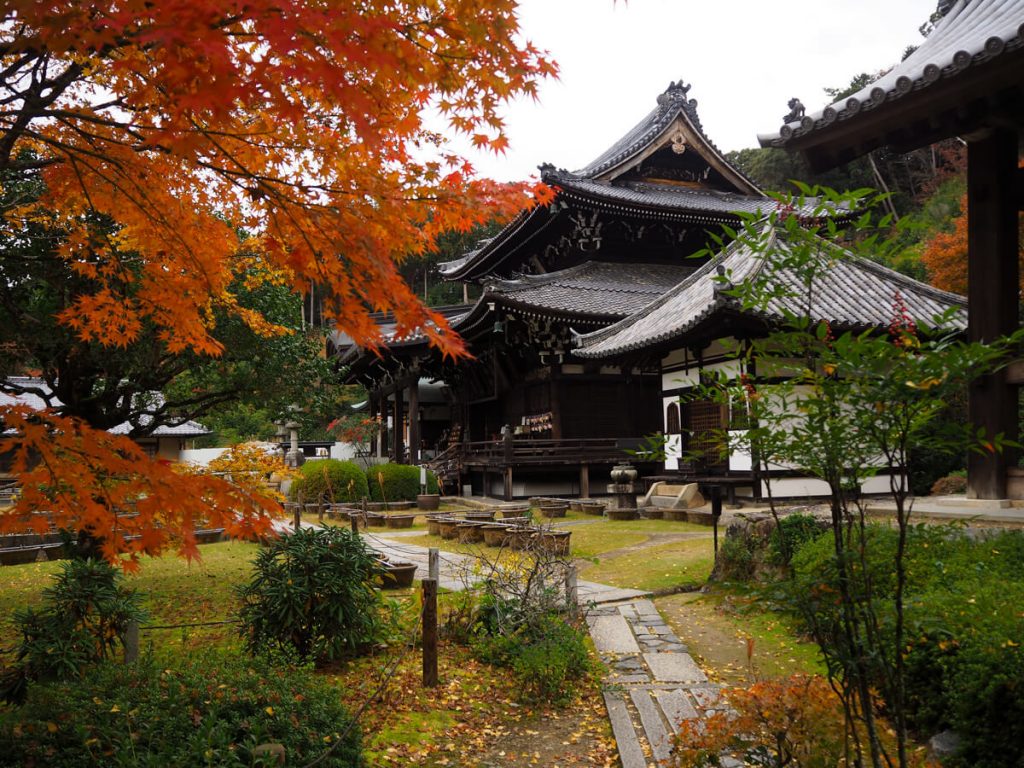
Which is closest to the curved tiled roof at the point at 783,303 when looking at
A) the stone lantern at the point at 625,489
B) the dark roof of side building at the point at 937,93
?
the stone lantern at the point at 625,489

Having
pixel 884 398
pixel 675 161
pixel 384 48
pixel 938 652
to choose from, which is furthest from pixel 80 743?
pixel 675 161

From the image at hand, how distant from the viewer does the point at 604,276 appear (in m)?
21.3

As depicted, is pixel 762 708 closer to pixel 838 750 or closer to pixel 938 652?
pixel 838 750

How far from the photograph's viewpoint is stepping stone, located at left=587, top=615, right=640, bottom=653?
6.39m

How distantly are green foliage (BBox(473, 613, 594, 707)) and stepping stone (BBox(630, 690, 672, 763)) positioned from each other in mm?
505

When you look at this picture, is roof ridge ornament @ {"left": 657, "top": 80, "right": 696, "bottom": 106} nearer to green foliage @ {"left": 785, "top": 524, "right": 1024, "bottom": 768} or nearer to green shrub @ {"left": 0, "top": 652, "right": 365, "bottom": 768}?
green foliage @ {"left": 785, "top": 524, "right": 1024, "bottom": 768}

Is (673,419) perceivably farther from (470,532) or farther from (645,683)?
(645,683)

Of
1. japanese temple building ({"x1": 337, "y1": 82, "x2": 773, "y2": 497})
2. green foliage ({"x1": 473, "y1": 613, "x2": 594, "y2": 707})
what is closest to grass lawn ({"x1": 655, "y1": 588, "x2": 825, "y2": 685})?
green foliage ({"x1": 473, "y1": 613, "x2": 594, "y2": 707})

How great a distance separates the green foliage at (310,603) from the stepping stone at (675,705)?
2.48 m

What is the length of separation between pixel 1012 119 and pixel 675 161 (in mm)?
17128

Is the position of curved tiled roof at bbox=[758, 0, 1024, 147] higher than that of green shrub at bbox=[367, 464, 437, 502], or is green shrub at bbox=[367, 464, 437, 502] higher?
curved tiled roof at bbox=[758, 0, 1024, 147]

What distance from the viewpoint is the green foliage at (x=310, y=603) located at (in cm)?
588

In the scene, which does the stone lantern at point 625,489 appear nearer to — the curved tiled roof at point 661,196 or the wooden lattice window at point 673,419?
the wooden lattice window at point 673,419

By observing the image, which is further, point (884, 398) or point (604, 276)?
point (604, 276)
